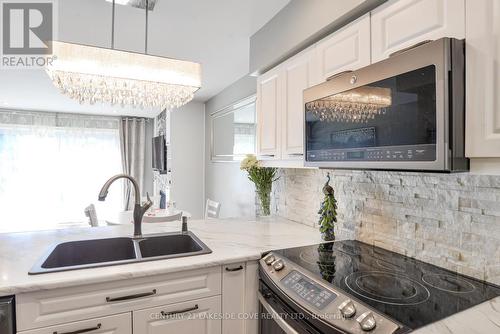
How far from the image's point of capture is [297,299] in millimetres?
1116

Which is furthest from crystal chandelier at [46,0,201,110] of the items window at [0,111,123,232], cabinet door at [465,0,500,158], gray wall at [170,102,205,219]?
window at [0,111,123,232]

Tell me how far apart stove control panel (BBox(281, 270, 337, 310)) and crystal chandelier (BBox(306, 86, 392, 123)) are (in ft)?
2.23

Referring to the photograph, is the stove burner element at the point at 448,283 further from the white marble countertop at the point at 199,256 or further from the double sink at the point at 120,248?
the double sink at the point at 120,248

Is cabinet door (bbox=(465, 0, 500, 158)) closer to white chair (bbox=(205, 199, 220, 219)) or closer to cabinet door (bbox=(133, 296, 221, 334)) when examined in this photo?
cabinet door (bbox=(133, 296, 221, 334))

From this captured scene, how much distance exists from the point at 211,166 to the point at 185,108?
1.04 metres

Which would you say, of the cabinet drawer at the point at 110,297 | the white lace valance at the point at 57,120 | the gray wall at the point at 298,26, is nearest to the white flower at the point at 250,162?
the gray wall at the point at 298,26

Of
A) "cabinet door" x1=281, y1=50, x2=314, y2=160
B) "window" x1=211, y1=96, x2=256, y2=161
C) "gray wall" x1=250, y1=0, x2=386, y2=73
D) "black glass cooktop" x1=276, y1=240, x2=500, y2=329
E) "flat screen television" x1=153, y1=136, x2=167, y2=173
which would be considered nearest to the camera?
"black glass cooktop" x1=276, y1=240, x2=500, y2=329

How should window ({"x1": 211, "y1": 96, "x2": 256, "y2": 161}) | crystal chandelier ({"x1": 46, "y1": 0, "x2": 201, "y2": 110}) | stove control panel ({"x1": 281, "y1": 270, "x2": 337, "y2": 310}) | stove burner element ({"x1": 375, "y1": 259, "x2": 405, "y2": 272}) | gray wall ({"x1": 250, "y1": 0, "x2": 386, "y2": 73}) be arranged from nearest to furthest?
stove control panel ({"x1": 281, "y1": 270, "x2": 337, "y2": 310}), stove burner element ({"x1": 375, "y1": 259, "x2": 405, "y2": 272}), gray wall ({"x1": 250, "y1": 0, "x2": 386, "y2": 73}), crystal chandelier ({"x1": 46, "y1": 0, "x2": 201, "y2": 110}), window ({"x1": 211, "y1": 96, "x2": 256, "y2": 161})

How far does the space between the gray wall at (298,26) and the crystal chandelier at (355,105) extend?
40cm

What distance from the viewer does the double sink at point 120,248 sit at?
62.4 inches

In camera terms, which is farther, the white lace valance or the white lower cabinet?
the white lace valance

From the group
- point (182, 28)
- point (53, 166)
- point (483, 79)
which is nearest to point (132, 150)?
point (53, 166)

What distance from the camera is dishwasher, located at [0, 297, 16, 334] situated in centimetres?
106

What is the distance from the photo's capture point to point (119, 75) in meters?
1.65
